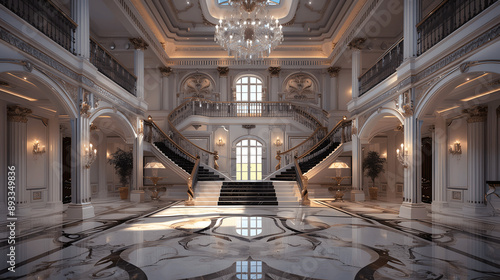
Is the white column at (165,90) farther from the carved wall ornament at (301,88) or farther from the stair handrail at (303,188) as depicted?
the stair handrail at (303,188)

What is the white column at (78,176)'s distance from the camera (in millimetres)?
6949

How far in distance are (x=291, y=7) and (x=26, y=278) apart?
42.9 feet

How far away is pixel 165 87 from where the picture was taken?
15.9m

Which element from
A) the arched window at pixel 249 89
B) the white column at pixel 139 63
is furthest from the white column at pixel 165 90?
the white column at pixel 139 63

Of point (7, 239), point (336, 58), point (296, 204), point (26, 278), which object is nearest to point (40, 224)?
point (7, 239)

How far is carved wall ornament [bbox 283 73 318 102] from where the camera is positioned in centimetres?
1620

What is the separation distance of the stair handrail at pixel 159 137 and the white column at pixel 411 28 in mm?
7784

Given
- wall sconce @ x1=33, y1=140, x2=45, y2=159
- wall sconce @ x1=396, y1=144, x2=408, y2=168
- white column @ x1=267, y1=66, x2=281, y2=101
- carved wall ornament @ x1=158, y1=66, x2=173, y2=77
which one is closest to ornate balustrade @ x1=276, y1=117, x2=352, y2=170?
white column @ x1=267, y1=66, x2=281, y2=101

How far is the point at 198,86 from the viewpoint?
16.2 metres

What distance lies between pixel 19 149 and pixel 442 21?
34.4 feet

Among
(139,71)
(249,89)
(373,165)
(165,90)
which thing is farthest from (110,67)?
(373,165)

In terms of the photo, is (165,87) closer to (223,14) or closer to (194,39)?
(194,39)

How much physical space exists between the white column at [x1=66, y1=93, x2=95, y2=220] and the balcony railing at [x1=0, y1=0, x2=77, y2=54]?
1.64 m

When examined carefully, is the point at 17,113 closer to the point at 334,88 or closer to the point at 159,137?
the point at 159,137
